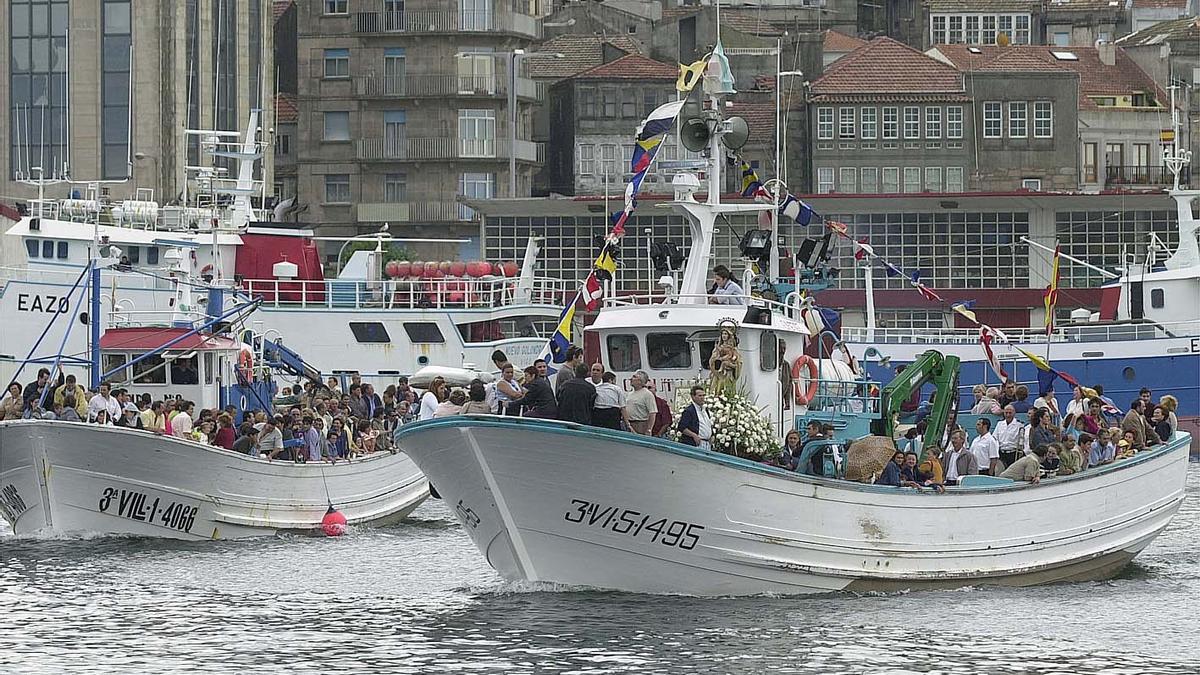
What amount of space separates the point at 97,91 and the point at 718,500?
70.9 metres

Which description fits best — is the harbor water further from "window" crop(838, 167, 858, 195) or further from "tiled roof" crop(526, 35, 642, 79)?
"tiled roof" crop(526, 35, 642, 79)

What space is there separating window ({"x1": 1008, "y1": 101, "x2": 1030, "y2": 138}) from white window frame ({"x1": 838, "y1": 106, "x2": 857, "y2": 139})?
6.30 meters

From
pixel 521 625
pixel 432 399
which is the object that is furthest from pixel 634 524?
pixel 432 399

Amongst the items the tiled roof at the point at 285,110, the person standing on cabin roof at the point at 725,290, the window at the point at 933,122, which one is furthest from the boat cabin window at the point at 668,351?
the tiled roof at the point at 285,110

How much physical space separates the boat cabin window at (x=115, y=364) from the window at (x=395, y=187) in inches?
2135

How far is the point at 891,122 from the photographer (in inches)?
3632

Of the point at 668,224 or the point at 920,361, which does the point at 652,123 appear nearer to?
the point at 920,361

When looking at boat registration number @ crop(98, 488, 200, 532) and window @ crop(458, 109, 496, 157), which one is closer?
boat registration number @ crop(98, 488, 200, 532)

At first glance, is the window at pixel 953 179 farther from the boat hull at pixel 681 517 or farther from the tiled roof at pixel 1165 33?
the boat hull at pixel 681 517

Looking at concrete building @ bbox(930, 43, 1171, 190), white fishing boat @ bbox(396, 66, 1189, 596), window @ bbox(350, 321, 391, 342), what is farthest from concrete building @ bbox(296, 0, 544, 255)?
white fishing boat @ bbox(396, 66, 1189, 596)

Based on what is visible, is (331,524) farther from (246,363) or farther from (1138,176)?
(1138,176)

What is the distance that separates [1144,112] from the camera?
9931 centimetres

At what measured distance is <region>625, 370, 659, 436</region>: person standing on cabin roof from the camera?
25188 mm

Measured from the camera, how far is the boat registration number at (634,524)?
81.6 feet
